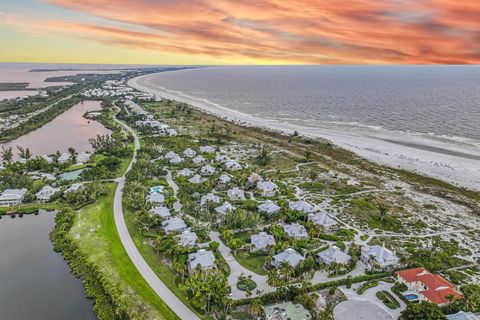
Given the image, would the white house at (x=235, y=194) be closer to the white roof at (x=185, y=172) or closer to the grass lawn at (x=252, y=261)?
the white roof at (x=185, y=172)

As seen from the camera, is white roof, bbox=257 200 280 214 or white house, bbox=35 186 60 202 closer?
white roof, bbox=257 200 280 214

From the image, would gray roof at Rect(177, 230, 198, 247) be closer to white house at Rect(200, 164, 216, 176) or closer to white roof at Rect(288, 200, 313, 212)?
white roof at Rect(288, 200, 313, 212)

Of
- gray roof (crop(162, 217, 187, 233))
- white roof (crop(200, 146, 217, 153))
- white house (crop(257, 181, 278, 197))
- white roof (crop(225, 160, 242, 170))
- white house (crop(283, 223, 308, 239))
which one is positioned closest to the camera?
white house (crop(283, 223, 308, 239))

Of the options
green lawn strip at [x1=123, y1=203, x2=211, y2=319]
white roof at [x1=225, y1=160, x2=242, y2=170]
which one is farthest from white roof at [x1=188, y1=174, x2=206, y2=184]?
green lawn strip at [x1=123, y1=203, x2=211, y2=319]

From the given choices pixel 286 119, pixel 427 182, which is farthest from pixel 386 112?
pixel 427 182

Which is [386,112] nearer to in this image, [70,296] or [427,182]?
[427,182]

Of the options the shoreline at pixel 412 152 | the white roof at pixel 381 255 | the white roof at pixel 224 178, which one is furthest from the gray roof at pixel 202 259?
the shoreline at pixel 412 152
